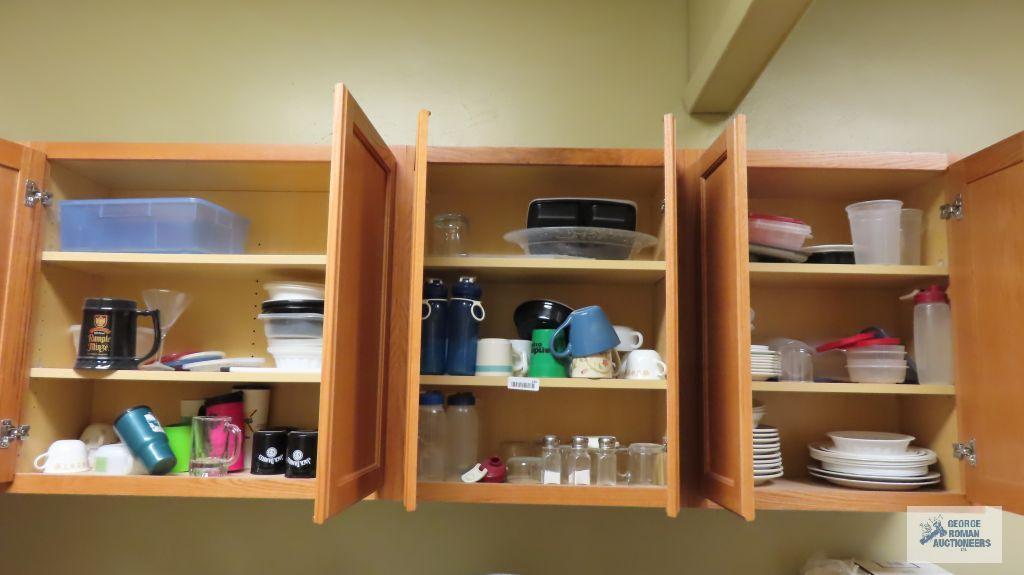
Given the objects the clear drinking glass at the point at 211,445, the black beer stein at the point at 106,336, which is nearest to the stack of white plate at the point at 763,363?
the clear drinking glass at the point at 211,445

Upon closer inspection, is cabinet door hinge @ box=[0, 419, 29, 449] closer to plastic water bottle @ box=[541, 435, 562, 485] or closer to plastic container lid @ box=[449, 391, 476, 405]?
plastic container lid @ box=[449, 391, 476, 405]

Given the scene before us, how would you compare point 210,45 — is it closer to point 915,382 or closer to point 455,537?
point 455,537

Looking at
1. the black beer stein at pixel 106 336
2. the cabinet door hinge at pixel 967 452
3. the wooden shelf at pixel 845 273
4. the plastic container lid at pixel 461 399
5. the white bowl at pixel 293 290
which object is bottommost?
the cabinet door hinge at pixel 967 452

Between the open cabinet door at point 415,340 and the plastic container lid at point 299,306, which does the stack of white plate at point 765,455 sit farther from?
the plastic container lid at point 299,306

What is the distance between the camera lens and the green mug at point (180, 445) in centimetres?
165

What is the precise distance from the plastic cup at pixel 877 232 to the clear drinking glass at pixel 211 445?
164cm

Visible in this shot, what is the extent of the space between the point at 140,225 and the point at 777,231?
160cm

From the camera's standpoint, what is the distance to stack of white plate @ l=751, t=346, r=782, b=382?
160 cm

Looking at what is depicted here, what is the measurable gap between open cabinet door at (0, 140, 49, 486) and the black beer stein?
0.48 feet

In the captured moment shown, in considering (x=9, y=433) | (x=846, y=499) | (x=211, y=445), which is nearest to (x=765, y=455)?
(x=846, y=499)

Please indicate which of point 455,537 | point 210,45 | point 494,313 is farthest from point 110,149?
point 455,537

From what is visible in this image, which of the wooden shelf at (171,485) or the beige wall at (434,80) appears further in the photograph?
the beige wall at (434,80)

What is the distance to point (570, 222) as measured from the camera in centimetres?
165

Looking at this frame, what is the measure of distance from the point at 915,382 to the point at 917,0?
1.22m
